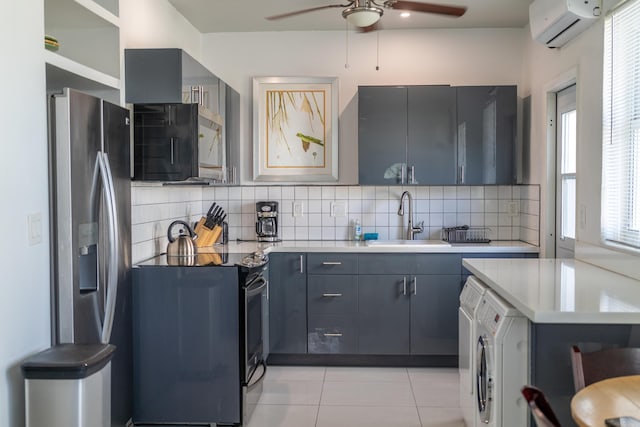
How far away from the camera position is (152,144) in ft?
10.9

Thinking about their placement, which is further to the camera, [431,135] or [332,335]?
[431,135]

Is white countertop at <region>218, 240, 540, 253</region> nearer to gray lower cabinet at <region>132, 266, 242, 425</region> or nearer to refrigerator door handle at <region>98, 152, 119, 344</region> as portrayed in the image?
gray lower cabinet at <region>132, 266, 242, 425</region>

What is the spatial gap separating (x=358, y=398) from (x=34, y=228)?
7.46 ft

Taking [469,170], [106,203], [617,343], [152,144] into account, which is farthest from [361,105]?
[617,343]

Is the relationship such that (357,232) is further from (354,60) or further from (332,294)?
(354,60)

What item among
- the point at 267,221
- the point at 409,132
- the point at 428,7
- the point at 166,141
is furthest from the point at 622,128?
the point at 267,221

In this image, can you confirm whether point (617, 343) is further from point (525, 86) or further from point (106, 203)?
point (525, 86)

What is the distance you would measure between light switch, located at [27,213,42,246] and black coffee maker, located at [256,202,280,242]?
2.40 m

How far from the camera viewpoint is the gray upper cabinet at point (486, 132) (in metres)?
4.44

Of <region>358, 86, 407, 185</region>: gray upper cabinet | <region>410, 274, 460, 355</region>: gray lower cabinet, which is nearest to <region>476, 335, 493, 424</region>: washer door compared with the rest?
<region>410, 274, 460, 355</region>: gray lower cabinet

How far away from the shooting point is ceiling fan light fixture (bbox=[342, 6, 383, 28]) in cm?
314

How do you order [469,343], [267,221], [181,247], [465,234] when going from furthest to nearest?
[267,221]
[465,234]
[181,247]
[469,343]

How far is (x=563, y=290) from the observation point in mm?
2492

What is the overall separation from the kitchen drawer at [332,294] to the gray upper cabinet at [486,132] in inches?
48.9
